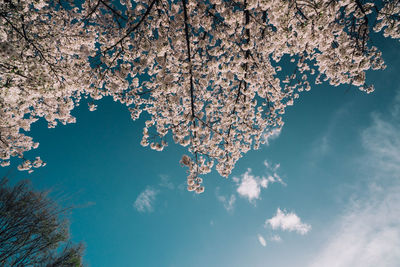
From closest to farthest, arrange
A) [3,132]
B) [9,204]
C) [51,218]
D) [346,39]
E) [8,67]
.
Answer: [8,67], [346,39], [9,204], [51,218], [3,132]

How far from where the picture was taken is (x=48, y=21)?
203 inches

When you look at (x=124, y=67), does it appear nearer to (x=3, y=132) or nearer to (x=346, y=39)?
(x=346, y=39)

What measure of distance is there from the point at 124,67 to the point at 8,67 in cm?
222

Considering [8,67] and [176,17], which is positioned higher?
[176,17]

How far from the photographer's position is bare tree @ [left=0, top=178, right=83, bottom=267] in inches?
179

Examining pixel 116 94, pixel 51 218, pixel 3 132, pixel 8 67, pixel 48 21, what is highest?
pixel 48 21

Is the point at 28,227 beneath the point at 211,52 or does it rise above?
beneath

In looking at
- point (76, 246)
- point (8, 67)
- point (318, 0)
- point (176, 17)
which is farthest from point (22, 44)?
point (76, 246)

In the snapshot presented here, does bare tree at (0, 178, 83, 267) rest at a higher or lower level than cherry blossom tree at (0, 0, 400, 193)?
lower

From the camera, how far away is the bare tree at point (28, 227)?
14.9 ft

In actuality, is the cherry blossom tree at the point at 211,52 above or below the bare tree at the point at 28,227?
above

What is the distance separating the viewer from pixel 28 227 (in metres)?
4.87

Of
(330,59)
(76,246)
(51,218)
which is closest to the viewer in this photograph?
(330,59)

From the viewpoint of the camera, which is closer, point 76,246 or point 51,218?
point 51,218
